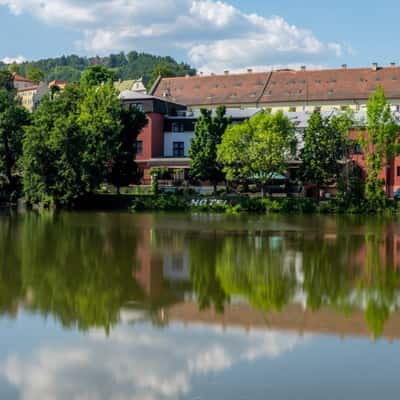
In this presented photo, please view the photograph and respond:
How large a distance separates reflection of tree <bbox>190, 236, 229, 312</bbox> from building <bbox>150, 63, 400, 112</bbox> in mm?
52094

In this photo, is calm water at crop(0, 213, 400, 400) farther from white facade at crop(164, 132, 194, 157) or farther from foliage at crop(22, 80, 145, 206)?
white facade at crop(164, 132, 194, 157)

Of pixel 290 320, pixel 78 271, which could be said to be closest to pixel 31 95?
Result: pixel 78 271

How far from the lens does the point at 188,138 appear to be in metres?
68.0

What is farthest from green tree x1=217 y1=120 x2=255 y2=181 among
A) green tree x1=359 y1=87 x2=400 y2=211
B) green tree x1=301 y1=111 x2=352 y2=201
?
green tree x1=359 y1=87 x2=400 y2=211

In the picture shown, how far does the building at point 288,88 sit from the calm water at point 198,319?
5276 centimetres

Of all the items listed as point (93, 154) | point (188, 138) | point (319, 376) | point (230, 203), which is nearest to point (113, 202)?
point (93, 154)

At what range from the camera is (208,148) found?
5803 centimetres

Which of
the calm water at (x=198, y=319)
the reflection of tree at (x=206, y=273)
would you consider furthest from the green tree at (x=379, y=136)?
the reflection of tree at (x=206, y=273)

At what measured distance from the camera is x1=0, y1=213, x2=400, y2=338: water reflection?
1722 centimetres

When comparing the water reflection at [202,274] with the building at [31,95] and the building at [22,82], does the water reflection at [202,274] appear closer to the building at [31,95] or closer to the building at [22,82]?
the building at [31,95]

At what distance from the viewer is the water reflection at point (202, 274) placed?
17.2 metres

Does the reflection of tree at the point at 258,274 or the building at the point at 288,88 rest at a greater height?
the building at the point at 288,88

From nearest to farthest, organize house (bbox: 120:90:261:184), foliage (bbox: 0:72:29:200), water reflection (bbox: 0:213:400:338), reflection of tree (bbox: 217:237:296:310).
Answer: water reflection (bbox: 0:213:400:338)
reflection of tree (bbox: 217:237:296:310)
foliage (bbox: 0:72:29:200)
house (bbox: 120:90:261:184)

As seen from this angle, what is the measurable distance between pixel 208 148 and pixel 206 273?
117 ft
